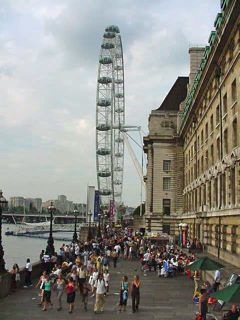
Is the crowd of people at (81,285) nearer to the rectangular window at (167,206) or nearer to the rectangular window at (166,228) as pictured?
the rectangular window at (166,228)

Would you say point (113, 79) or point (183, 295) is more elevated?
point (113, 79)

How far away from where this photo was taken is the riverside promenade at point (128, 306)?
21.8 meters

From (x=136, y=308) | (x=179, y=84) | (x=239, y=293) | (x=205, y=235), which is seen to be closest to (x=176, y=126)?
(x=179, y=84)

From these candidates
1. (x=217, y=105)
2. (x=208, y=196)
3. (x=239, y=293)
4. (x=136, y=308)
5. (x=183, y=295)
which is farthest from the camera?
(x=208, y=196)

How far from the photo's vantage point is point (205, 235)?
A: 51312 mm

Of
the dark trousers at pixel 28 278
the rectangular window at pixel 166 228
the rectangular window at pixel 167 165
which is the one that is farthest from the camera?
the rectangular window at pixel 167 165

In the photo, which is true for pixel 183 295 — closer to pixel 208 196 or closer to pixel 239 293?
pixel 239 293

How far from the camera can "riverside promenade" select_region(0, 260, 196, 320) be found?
21.8 m

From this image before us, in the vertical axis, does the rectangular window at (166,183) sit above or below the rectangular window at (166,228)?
above

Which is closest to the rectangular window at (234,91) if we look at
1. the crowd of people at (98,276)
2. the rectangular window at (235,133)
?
the rectangular window at (235,133)

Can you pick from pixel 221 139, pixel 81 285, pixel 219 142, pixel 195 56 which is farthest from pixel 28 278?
pixel 195 56

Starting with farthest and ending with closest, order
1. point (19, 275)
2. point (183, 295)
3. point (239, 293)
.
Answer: point (19, 275), point (183, 295), point (239, 293)

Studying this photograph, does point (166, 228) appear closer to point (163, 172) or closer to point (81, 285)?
point (163, 172)

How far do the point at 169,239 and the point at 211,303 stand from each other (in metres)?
45.8
